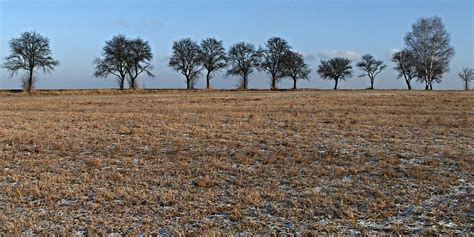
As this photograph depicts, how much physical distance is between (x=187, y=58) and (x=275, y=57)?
16048 millimetres

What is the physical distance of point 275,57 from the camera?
80500 millimetres

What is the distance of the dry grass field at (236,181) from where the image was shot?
→ 6684mm

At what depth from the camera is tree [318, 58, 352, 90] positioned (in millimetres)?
84438

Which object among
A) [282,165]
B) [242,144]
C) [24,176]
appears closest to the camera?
[24,176]

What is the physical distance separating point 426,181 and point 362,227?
3263 mm

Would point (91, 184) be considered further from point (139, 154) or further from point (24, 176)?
point (139, 154)

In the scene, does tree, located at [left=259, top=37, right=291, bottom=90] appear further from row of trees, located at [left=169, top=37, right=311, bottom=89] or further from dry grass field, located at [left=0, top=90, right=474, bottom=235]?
dry grass field, located at [left=0, top=90, right=474, bottom=235]

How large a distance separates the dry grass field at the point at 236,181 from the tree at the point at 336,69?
70.0 metres

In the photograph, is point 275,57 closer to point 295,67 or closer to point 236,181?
point 295,67

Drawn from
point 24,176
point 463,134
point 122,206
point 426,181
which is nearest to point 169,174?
point 122,206

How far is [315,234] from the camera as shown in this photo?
20.0ft


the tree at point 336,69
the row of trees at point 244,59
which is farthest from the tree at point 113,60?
the tree at point 336,69

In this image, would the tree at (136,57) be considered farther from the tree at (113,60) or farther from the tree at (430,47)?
the tree at (430,47)

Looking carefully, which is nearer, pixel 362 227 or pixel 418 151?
pixel 362 227
